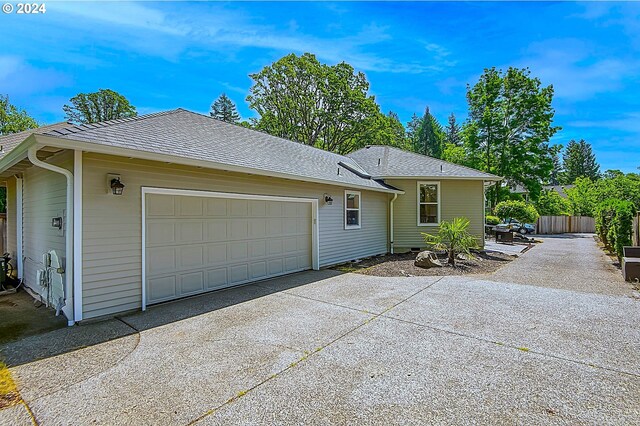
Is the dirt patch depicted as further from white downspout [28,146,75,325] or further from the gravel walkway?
white downspout [28,146,75,325]

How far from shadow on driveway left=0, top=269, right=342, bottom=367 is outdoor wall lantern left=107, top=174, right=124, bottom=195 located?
194 cm

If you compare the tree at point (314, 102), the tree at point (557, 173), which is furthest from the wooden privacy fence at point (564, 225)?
the tree at point (557, 173)

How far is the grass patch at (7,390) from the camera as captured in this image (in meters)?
2.73

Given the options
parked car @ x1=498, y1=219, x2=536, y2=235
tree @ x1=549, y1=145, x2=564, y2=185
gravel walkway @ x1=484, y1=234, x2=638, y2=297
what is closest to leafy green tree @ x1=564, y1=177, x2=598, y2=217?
parked car @ x1=498, y1=219, x2=536, y2=235

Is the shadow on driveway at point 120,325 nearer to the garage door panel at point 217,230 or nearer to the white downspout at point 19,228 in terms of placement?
the garage door panel at point 217,230

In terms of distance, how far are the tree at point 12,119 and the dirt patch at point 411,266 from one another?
27096 millimetres

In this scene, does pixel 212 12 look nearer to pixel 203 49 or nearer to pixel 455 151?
pixel 203 49

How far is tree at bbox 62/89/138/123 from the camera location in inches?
1106

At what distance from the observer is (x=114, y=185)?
4.80 meters

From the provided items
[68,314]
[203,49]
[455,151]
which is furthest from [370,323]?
[455,151]

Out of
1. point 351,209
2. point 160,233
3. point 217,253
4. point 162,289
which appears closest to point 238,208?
point 217,253

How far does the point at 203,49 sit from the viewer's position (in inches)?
419

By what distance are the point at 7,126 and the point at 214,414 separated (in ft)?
99.5

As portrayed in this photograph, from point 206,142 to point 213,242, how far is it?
2.23 m
